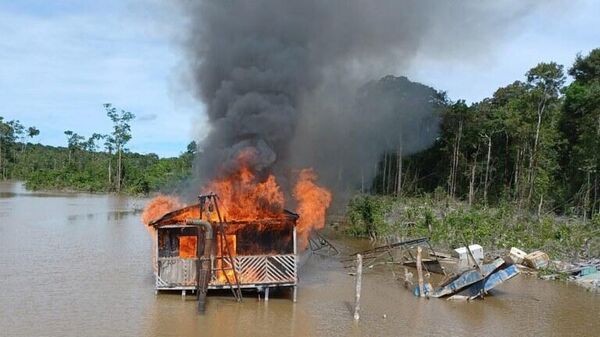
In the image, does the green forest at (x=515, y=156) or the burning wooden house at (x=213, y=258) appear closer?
the burning wooden house at (x=213, y=258)

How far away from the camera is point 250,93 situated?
23344mm

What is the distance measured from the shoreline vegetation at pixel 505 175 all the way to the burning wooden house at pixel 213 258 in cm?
1565

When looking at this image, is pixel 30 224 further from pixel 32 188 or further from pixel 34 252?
pixel 32 188

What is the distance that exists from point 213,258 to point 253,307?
2.13 metres

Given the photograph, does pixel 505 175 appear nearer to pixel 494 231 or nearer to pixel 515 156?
pixel 515 156

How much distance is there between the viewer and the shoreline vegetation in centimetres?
3347

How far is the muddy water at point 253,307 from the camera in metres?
17.5

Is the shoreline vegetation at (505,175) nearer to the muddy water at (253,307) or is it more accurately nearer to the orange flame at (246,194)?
the muddy water at (253,307)

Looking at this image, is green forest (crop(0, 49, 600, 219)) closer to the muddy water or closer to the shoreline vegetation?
the shoreline vegetation

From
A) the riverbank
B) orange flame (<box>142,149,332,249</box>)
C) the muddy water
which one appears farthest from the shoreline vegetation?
orange flame (<box>142,149,332,249</box>)

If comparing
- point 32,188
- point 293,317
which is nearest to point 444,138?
point 293,317

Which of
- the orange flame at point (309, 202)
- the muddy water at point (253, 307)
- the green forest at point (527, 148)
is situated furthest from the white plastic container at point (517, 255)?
the green forest at point (527, 148)

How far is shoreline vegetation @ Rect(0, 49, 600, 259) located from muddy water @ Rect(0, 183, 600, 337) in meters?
7.19

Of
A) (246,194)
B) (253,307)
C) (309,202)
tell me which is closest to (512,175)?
(309,202)
